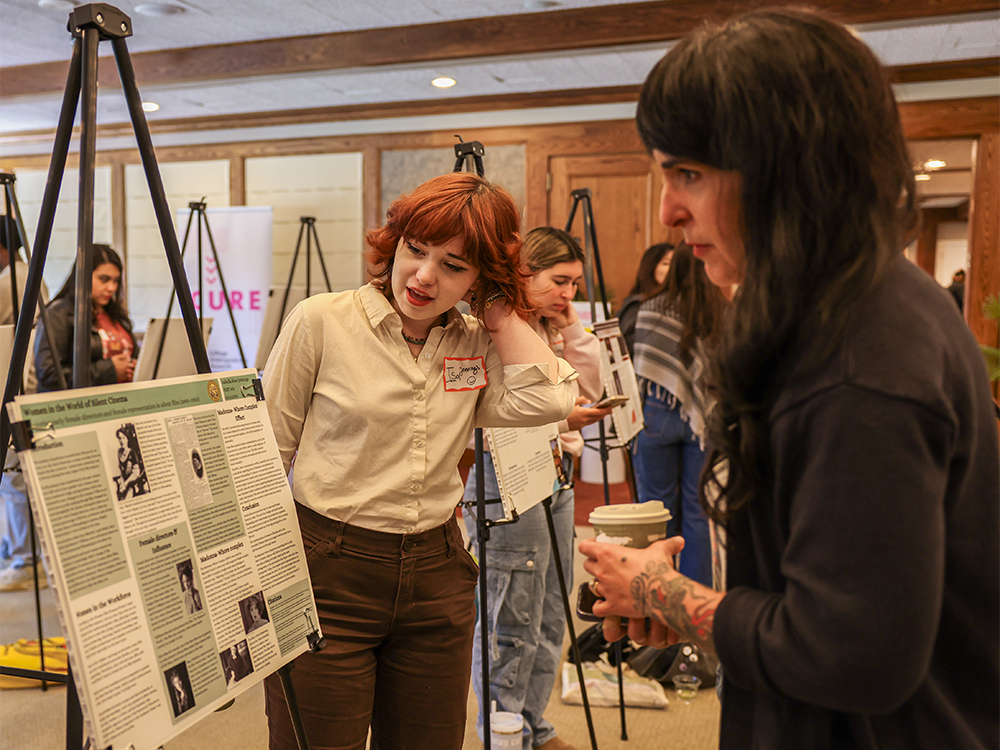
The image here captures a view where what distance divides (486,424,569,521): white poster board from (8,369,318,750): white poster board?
0.69 m

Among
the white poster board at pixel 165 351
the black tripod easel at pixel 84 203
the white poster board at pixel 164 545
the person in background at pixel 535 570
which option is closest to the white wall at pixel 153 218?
the white poster board at pixel 165 351

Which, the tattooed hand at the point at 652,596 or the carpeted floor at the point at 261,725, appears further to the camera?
the carpeted floor at the point at 261,725

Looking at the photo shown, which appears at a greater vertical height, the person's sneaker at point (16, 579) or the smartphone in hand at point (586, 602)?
the smartphone in hand at point (586, 602)

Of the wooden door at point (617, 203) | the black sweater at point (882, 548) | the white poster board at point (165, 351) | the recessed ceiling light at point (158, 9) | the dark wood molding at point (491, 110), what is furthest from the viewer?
the wooden door at point (617, 203)

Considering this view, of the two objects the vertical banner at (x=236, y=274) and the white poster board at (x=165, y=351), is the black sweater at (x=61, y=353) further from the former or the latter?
the vertical banner at (x=236, y=274)

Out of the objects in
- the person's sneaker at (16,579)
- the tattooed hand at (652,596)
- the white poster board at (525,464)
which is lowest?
the person's sneaker at (16,579)

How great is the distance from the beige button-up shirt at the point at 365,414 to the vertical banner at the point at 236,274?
519cm

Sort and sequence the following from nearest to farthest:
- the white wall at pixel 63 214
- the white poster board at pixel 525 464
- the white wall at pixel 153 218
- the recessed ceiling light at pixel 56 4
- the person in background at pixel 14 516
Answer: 1. the white poster board at pixel 525 464
2. the person in background at pixel 14 516
3. the recessed ceiling light at pixel 56 4
4. the white wall at pixel 153 218
5. the white wall at pixel 63 214

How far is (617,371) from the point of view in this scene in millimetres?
2666

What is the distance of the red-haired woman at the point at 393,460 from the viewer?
4.44ft

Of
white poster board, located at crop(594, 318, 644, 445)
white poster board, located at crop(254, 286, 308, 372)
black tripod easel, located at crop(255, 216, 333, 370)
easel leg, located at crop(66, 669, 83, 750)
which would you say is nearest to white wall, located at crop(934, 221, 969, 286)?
black tripod easel, located at crop(255, 216, 333, 370)

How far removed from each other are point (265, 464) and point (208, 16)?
14.5ft

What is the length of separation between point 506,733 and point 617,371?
1.20 meters

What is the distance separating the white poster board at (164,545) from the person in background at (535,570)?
0.90 metres
